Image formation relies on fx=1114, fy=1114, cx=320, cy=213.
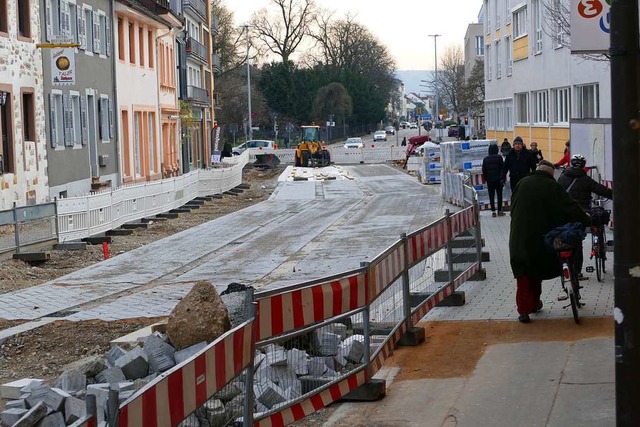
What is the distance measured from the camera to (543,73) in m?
42.9

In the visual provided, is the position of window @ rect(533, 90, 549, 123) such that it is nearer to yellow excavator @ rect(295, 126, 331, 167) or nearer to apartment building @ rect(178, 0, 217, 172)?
apartment building @ rect(178, 0, 217, 172)

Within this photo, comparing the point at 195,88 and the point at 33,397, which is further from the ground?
the point at 195,88

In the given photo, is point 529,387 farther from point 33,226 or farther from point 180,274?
point 33,226

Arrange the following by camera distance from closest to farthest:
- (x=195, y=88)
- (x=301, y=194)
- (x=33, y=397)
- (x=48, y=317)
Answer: (x=33, y=397), (x=48, y=317), (x=301, y=194), (x=195, y=88)

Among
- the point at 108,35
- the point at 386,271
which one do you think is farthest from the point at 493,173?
the point at 386,271

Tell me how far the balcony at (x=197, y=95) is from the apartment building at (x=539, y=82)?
1693 cm

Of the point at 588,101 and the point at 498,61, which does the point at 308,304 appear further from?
the point at 498,61

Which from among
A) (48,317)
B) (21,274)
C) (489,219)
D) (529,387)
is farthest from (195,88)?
(529,387)

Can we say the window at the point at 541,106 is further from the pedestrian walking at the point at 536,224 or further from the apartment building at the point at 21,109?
the pedestrian walking at the point at 536,224

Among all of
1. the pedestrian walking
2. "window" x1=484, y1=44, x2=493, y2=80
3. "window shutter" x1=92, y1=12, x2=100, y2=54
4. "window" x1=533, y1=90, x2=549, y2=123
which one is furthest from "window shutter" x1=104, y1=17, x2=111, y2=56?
the pedestrian walking

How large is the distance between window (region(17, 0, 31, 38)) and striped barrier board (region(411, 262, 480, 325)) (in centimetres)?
1758

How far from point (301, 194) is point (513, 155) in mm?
16887

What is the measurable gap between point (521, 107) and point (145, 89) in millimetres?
16596

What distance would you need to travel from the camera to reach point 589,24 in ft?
36.6
